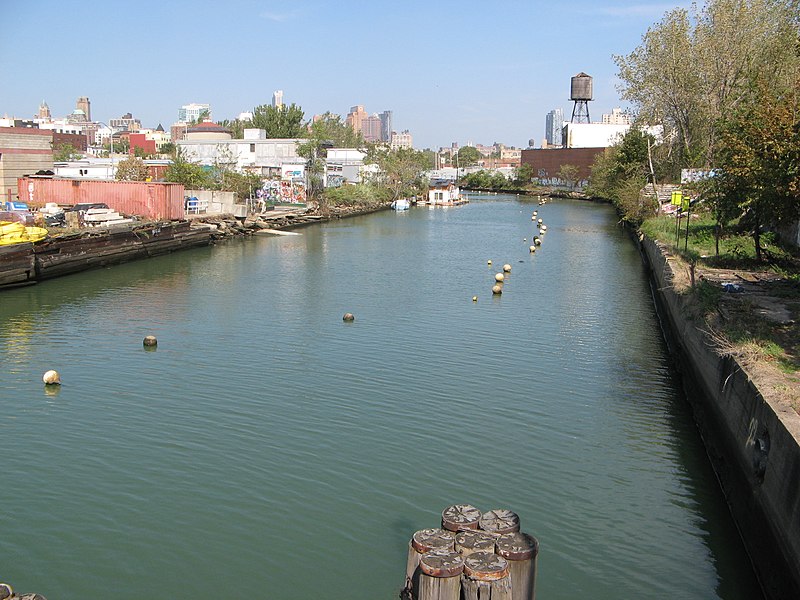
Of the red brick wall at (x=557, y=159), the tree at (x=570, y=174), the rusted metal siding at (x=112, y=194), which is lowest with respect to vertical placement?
the rusted metal siding at (x=112, y=194)

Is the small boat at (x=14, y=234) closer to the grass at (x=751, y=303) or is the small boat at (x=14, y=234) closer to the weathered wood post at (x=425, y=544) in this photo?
the grass at (x=751, y=303)

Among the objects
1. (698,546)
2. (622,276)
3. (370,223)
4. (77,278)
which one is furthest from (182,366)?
(370,223)

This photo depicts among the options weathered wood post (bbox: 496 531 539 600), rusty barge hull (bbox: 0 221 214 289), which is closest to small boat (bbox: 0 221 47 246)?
rusty barge hull (bbox: 0 221 214 289)

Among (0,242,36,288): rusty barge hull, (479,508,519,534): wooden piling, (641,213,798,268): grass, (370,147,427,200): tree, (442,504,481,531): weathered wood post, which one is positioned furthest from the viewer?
(370,147,427,200): tree

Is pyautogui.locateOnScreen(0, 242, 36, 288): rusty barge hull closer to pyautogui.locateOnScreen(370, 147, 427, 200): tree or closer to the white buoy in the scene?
the white buoy

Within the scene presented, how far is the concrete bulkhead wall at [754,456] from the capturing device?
10.0 metres

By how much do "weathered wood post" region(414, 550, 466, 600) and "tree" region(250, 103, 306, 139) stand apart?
420 ft

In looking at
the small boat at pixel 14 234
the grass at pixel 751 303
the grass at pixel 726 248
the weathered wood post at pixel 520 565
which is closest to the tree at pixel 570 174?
the grass at pixel 726 248

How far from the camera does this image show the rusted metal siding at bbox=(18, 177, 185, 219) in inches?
1841

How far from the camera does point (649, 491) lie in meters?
13.8

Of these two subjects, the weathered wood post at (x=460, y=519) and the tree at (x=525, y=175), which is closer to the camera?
the weathered wood post at (x=460, y=519)

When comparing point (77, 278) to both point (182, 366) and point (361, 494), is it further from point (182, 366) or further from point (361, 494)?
point (361, 494)

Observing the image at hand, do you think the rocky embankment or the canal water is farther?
the rocky embankment

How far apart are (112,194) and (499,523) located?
4442 cm
